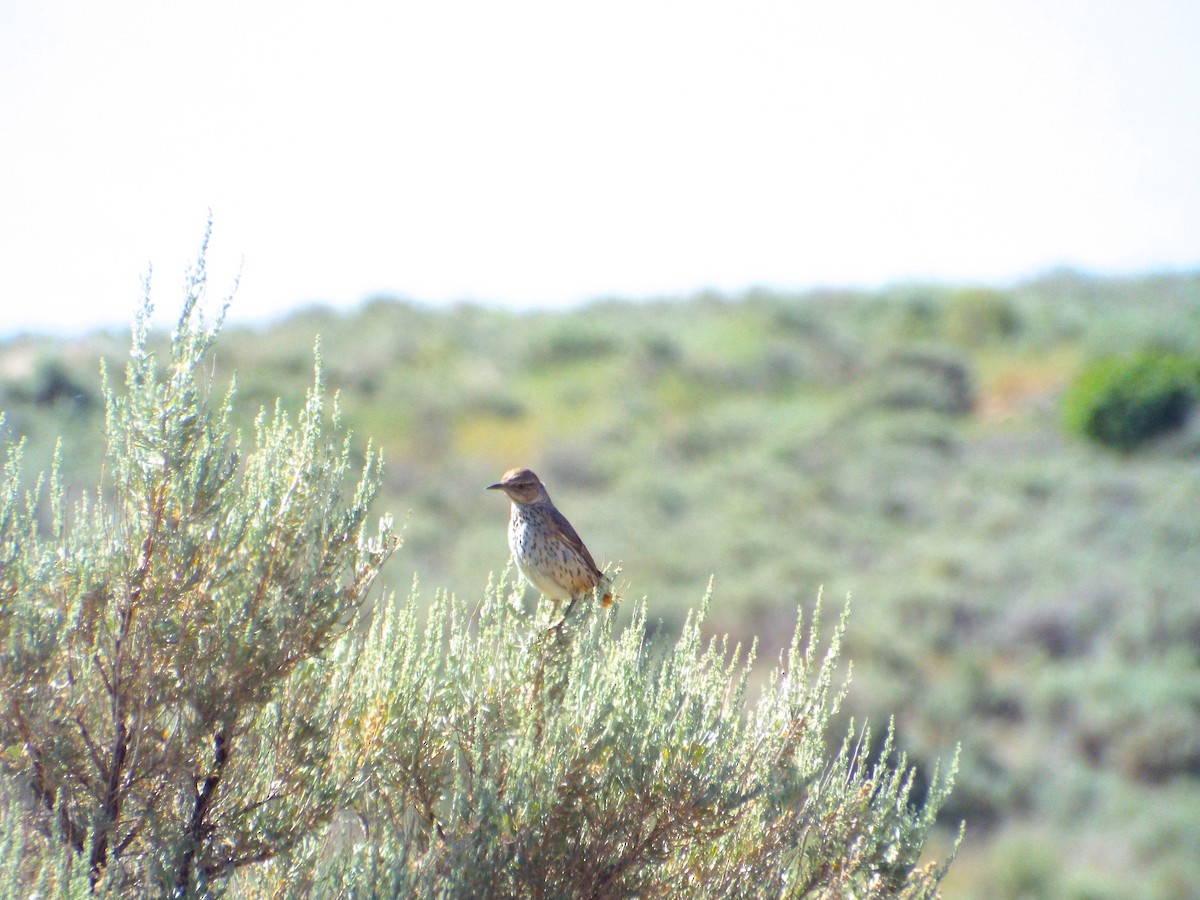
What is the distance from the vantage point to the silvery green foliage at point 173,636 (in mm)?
3566

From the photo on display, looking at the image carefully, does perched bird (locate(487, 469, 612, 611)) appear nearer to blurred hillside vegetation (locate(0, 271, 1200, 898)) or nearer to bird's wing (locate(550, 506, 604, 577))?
bird's wing (locate(550, 506, 604, 577))

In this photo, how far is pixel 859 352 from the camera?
112 feet

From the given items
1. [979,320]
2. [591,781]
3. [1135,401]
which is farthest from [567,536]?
[979,320]

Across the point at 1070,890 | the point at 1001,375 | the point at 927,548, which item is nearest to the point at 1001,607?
the point at 927,548

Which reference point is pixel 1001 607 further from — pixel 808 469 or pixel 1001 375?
pixel 1001 375

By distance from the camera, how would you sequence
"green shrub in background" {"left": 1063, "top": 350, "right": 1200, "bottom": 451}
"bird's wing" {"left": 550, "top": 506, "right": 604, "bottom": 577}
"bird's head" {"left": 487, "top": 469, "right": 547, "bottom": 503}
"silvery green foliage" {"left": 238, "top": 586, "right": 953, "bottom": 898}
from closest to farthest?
"silvery green foliage" {"left": 238, "top": 586, "right": 953, "bottom": 898} → "bird's wing" {"left": 550, "top": 506, "right": 604, "bottom": 577} → "bird's head" {"left": 487, "top": 469, "right": 547, "bottom": 503} → "green shrub in background" {"left": 1063, "top": 350, "right": 1200, "bottom": 451}

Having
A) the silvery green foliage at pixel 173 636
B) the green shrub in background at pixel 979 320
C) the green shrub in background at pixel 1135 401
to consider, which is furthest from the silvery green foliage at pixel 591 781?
the green shrub in background at pixel 979 320

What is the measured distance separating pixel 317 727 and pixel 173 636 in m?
0.53

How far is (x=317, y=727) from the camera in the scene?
378 cm

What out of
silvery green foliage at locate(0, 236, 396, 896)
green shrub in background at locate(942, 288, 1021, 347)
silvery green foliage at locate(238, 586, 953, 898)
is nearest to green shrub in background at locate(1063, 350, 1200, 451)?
green shrub in background at locate(942, 288, 1021, 347)

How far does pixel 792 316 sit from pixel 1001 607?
18622 millimetres

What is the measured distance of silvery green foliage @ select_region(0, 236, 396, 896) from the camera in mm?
3566

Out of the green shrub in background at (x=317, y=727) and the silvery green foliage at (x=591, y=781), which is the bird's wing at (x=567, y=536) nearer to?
the silvery green foliage at (x=591, y=781)

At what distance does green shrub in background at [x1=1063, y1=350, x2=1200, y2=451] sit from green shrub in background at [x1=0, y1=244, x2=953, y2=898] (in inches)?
983
